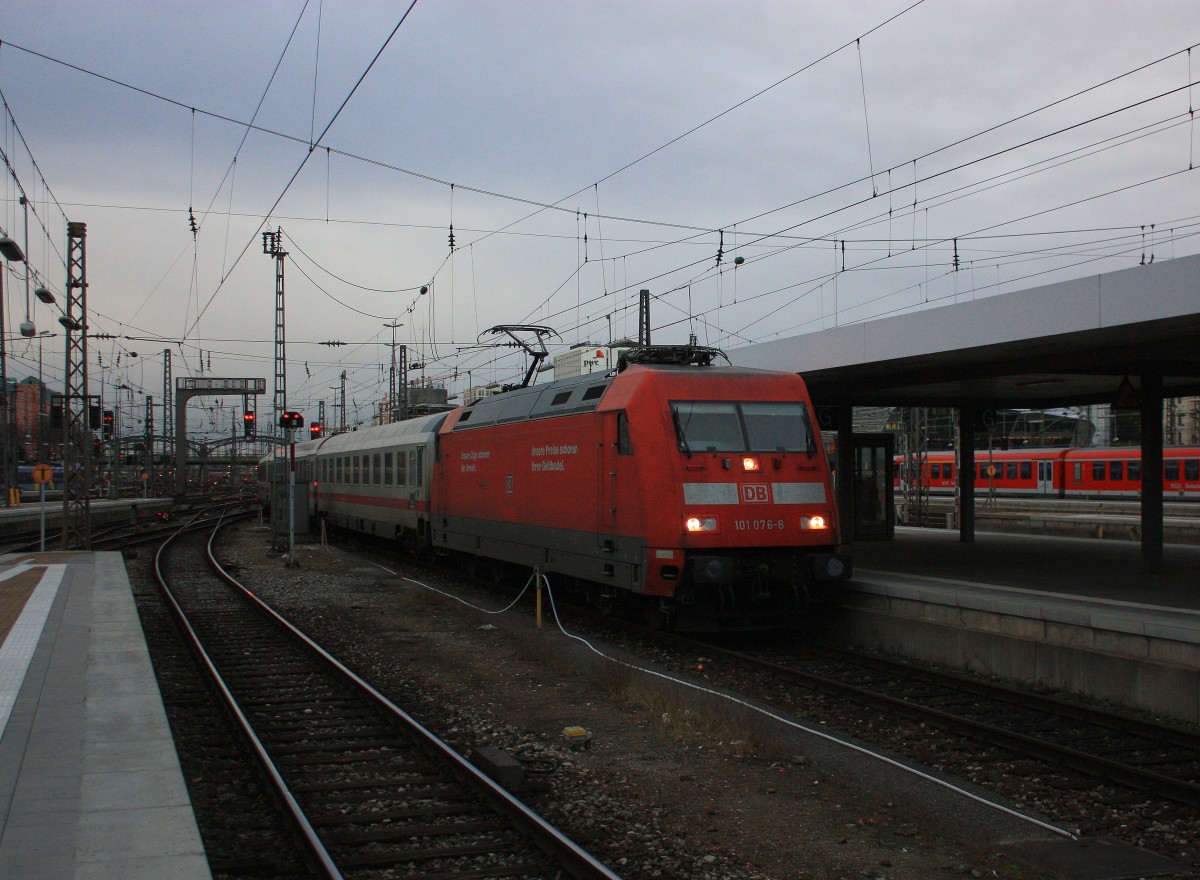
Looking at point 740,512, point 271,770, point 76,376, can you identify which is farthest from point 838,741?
point 76,376

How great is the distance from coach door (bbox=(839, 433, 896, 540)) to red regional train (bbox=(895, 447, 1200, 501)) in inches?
Answer: 441

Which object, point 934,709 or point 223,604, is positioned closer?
point 934,709

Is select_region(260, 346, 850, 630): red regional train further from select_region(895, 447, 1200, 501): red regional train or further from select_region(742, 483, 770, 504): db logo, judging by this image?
select_region(895, 447, 1200, 501): red regional train

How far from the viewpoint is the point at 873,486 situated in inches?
832

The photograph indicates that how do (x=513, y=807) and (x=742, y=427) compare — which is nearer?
(x=513, y=807)

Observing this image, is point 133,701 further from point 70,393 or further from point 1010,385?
point 70,393

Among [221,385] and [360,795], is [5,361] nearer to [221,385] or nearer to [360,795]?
[360,795]

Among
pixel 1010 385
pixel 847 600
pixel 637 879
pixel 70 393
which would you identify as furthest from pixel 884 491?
pixel 70 393

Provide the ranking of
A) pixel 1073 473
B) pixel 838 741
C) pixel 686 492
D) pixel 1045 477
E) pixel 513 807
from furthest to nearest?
pixel 1045 477 → pixel 1073 473 → pixel 686 492 → pixel 838 741 → pixel 513 807

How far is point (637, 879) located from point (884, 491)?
17.0 metres

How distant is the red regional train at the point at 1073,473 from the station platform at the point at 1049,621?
17.0 meters

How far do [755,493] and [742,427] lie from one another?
33.8 inches

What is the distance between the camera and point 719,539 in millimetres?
11602

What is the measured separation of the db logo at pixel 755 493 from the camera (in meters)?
11.9
